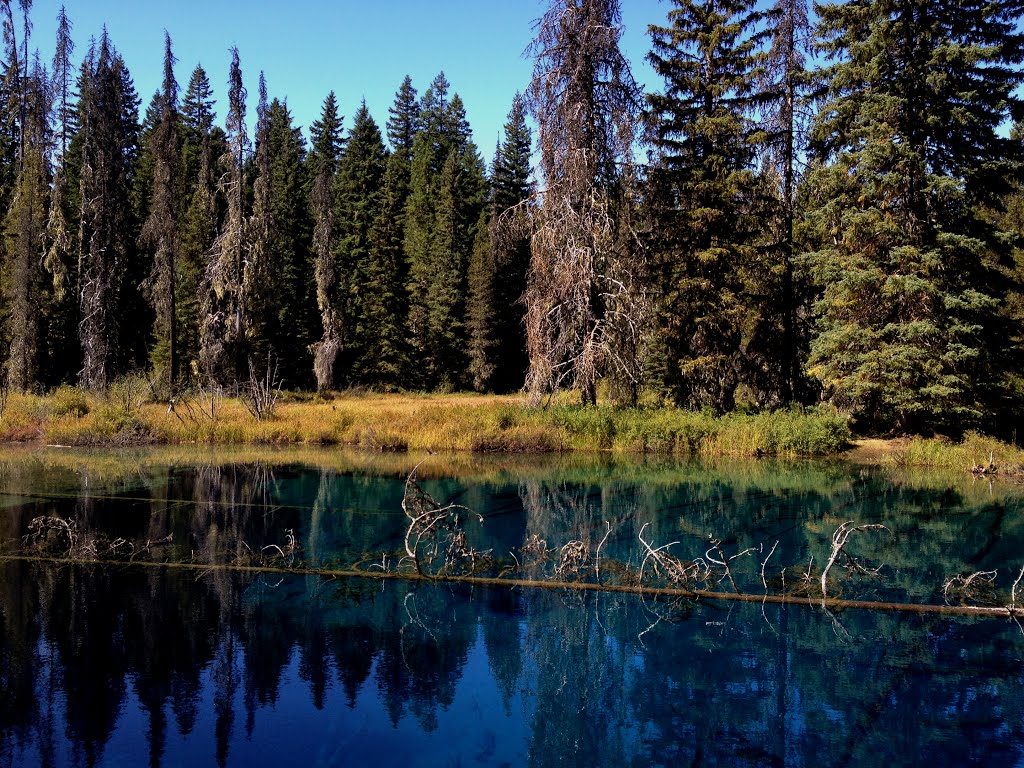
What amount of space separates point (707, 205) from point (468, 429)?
1008 centimetres

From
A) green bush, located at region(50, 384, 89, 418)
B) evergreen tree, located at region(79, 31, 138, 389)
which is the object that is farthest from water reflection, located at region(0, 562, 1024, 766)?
evergreen tree, located at region(79, 31, 138, 389)

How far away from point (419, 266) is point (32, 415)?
2489 centimetres

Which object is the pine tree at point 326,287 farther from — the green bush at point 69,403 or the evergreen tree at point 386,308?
the green bush at point 69,403

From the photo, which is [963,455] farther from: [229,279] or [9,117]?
[9,117]

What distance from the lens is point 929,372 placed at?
20.0m

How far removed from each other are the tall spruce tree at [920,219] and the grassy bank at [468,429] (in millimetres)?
2080

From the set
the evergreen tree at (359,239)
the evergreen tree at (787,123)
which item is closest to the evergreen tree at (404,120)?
the evergreen tree at (359,239)

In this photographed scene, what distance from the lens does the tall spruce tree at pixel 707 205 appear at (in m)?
23.8

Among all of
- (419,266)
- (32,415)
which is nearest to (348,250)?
(419,266)

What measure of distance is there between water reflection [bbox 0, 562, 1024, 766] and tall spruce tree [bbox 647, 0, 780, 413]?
15.9 meters

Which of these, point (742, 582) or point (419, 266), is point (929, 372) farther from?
point (419, 266)

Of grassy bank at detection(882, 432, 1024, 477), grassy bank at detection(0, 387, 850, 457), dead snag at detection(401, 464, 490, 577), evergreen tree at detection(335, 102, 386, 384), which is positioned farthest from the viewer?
evergreen tree at detection(335, 102, 386, 384)

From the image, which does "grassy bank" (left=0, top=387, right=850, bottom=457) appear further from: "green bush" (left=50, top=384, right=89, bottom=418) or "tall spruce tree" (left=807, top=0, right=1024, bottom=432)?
"tall spruce tree" (left=807, top=0, right=1024, bottom=432)

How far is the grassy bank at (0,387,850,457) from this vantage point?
22.2 m
